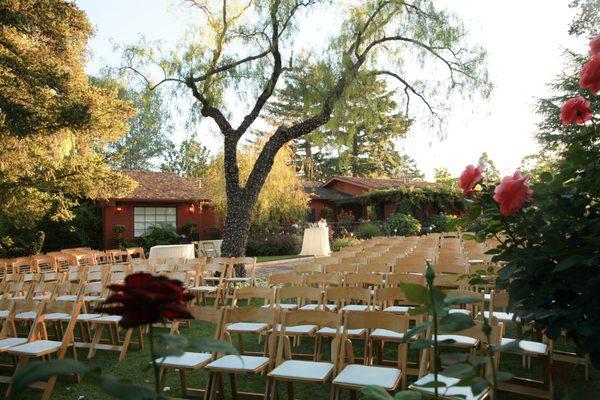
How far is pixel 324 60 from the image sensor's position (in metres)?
11.6

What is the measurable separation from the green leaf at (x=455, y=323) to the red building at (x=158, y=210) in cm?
2294

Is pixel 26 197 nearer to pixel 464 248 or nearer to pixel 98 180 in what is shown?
pixel 98 180

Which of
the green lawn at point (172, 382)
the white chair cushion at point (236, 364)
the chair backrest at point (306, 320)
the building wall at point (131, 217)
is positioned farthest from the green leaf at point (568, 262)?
the building wall at point (131, 217)

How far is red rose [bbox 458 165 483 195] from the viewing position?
2133 millimetres

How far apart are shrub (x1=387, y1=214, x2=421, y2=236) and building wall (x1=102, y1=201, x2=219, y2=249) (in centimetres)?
896

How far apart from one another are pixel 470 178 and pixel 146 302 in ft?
5.27

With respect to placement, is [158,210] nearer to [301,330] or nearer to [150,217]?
[150,217]

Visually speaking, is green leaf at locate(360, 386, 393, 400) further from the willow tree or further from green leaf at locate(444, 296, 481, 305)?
the willow tree

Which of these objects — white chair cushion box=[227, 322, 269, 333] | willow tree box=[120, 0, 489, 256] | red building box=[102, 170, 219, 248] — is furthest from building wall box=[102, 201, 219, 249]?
white chair cushion box=[227, 322, 269, 333]

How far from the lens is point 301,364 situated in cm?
375

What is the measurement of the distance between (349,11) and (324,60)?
152 cm

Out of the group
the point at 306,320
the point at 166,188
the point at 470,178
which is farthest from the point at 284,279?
the point at 166,188

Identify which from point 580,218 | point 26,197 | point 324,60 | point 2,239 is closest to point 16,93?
point 26,197

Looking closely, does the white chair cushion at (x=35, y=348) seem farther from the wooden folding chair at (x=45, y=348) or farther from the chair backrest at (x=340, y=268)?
the chair backrest at (x=340, y=268)
